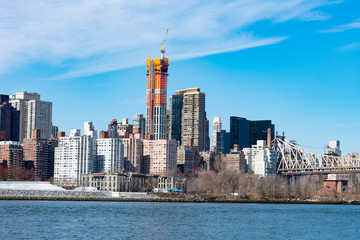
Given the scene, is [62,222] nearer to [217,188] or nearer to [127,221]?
[127,221]

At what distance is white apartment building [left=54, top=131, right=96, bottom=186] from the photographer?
19360 centimetres

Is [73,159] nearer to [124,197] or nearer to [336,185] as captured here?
[124,197]

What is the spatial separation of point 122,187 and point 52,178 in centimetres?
4530

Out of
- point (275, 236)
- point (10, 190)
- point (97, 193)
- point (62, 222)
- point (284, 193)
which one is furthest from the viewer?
point (284, 193)

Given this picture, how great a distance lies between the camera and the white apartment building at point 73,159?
194m

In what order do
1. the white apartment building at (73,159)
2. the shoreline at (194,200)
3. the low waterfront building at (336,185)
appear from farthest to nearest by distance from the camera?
the white apartment building at (73,159) < the low waterfront building at (336,185) < the shoreline at (194,200)

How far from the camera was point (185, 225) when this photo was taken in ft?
226

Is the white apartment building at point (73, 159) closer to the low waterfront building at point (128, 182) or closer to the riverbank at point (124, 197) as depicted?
the low waterfront building at point (128, 182)

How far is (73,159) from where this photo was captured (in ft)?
640

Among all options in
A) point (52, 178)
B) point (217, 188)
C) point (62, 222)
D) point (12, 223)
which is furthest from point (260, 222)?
point (52, 178)

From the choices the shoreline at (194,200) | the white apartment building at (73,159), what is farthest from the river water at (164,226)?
the white apartment building at (73,159)

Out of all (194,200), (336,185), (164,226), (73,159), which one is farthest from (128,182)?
(164,226)

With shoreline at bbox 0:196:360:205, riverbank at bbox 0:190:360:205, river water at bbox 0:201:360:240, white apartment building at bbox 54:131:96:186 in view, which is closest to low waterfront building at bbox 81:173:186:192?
white apartment building at bbox 54:131:96:186

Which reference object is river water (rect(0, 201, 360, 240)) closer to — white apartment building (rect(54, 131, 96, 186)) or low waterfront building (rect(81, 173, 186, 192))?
low waterfront building (rect(81, 173, 186, 192))
